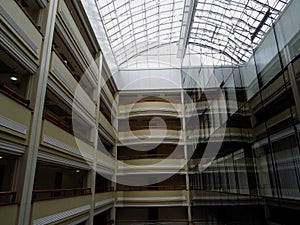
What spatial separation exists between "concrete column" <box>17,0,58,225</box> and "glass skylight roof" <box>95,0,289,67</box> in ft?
29.8

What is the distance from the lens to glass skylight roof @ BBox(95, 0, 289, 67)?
1080 cm

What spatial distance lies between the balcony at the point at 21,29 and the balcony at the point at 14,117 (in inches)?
89.9

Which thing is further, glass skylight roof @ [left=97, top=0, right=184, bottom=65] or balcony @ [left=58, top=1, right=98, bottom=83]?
glass skylight roof @ [left=97, top=0, right=184, bottom=65]

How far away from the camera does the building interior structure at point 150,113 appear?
8398 mm

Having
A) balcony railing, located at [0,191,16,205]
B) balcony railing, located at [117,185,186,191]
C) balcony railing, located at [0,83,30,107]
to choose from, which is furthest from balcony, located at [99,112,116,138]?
balcony railing, located at [0,191,16,205]

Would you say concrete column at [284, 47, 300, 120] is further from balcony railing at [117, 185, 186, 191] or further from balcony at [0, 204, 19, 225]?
balcony railing at [117, 185, 186, 191]

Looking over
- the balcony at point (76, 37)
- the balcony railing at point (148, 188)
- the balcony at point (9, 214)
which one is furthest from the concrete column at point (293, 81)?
the balcony railing at point (148, 188)

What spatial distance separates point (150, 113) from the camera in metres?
27.6

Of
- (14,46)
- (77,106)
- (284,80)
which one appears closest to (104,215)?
(77,106)

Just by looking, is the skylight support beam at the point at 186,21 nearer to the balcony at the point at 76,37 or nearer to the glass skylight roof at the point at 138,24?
the glass skylight roof at the point at 138,24

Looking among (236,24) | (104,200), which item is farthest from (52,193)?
(236,24)

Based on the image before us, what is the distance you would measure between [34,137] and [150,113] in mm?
18394

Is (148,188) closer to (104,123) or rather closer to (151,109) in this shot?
(151,109)

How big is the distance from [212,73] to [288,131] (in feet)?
28.1
